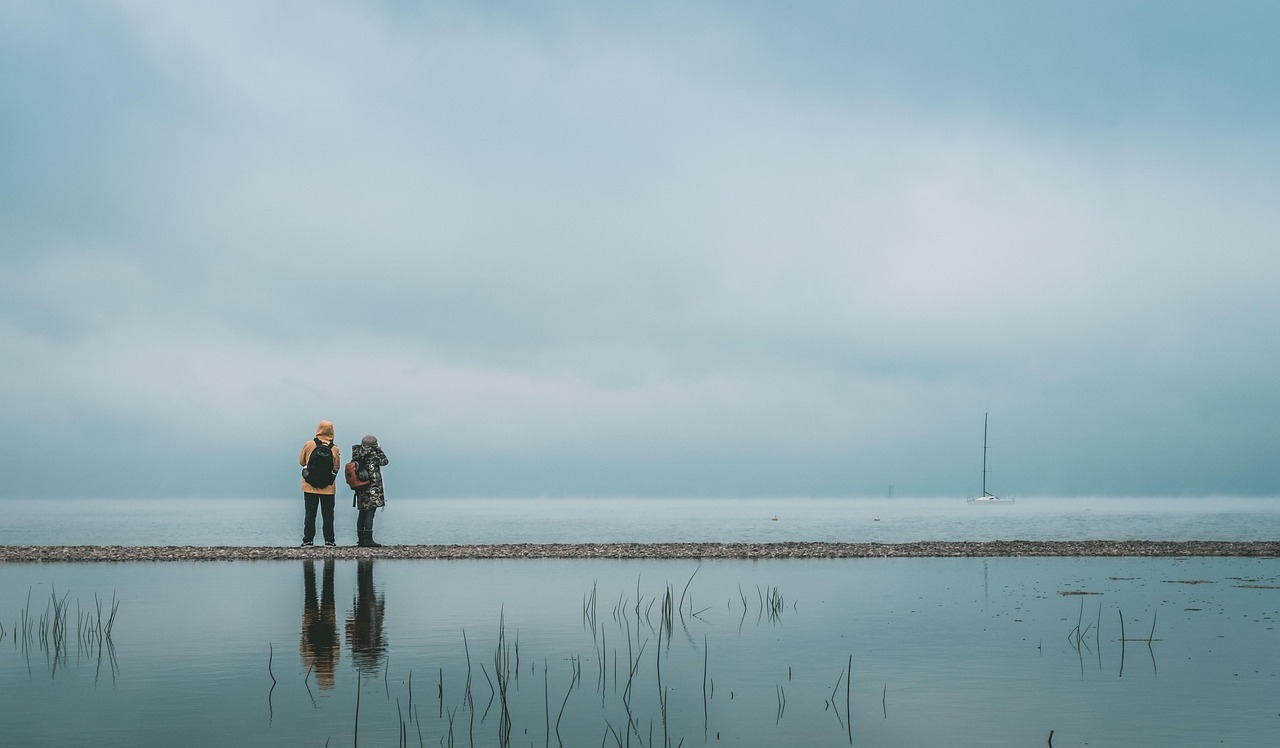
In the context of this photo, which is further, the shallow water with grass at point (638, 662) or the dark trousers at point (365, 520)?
the dark trousers at point (365, 520)

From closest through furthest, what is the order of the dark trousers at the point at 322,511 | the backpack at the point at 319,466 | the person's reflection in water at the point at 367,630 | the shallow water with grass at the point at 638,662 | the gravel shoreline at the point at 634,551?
the shallow water with grass at the point at 638,662 → the person's reflection in water at the point at 367,630 → the gravel shoreline at the point at 634,551 → the backpack at the point at 319,466 → the dark trousers at the point at 322,511

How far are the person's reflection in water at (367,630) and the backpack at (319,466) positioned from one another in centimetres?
851

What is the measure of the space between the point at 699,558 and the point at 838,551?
408cm

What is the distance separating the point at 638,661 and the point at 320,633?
4691mm

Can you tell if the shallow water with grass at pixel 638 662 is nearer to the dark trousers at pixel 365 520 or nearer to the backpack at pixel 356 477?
the backpack at pixel 356 477

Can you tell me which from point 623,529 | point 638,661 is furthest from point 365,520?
point 623,529

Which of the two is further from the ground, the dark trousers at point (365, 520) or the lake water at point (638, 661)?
the dark trousers at point (365, 520)

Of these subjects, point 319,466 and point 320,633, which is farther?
point 319,466

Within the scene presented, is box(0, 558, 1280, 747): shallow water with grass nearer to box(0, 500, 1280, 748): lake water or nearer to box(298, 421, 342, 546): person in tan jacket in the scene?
box(0, 500, 1280, 748): lake water

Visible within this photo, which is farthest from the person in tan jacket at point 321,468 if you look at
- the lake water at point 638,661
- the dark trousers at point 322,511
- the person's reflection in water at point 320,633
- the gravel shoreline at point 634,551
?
the person's reflection in water at point 320,633

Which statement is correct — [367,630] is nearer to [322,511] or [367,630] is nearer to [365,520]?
[322,511]

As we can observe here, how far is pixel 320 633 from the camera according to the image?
13.9 m

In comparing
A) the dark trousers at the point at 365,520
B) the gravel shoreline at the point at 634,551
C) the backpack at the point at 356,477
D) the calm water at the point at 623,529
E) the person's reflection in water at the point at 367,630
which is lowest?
the calm water at the point at 623,529

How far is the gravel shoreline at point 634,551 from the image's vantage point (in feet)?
90.0
